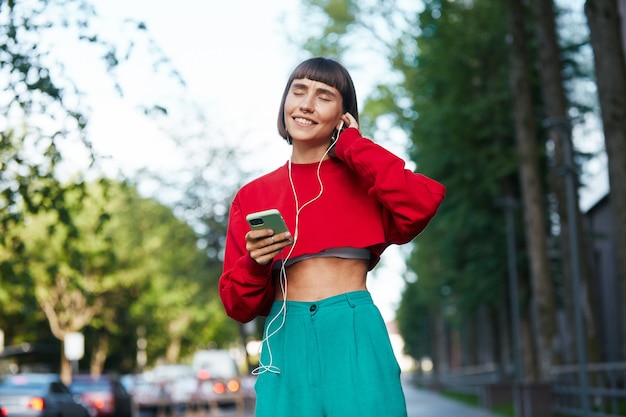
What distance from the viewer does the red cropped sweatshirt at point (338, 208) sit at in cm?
356

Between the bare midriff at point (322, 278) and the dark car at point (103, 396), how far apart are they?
23.9m

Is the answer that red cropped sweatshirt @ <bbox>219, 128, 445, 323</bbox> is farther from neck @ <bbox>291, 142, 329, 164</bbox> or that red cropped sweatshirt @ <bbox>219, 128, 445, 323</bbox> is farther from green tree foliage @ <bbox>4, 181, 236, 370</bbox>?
green tree foliage @ <bbox>4, 181, 236, 370</bbox>

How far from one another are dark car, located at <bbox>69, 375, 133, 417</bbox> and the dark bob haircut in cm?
2373

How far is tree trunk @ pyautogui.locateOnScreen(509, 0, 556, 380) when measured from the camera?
25.4m

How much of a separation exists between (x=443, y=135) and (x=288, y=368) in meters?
25.4

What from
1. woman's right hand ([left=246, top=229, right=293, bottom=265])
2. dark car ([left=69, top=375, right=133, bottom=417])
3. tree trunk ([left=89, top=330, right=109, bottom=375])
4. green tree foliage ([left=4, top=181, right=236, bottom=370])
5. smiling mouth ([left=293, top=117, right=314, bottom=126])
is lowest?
dark car ([left=69, top=375, right=133, bottom=417])

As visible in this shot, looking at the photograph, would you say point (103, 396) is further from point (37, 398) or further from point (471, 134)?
point (471, 134)

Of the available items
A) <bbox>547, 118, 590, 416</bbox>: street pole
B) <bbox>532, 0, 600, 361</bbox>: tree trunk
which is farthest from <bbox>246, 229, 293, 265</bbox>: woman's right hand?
<bbox>532, 0, 600, 361</bbox>: tree trunk

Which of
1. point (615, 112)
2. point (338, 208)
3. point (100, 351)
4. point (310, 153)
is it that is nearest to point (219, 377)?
point (615, 112)

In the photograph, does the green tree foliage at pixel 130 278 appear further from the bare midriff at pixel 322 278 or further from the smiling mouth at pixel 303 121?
the bare midriff at pixel 322 278

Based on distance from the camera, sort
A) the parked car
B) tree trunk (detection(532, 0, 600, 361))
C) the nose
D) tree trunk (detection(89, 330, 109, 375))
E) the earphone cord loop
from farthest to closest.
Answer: tree trunk (detection(89, 330, 109, 375)) → the parked car → tree trunk (detection(532, 0, 600, 361)) → the nose → the earphone cord loop

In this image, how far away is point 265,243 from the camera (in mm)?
3404

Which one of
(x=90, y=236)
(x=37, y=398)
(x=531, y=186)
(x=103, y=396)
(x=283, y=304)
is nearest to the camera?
(x=283, y=304)

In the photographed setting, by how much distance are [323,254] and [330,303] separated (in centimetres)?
16
